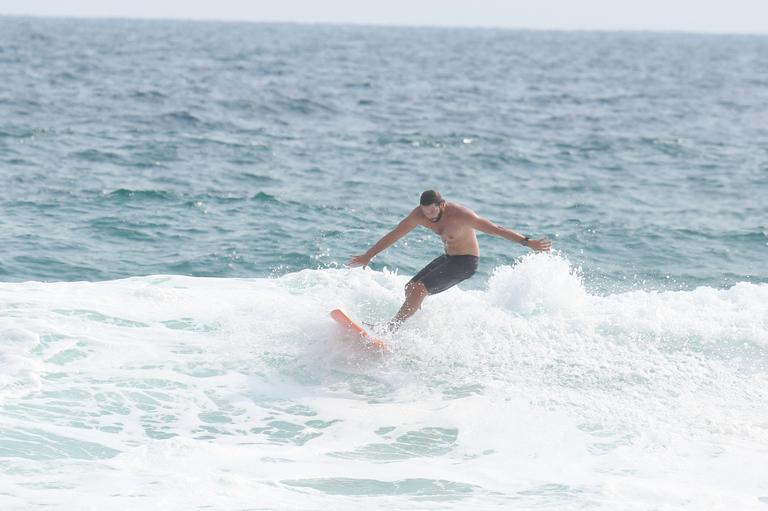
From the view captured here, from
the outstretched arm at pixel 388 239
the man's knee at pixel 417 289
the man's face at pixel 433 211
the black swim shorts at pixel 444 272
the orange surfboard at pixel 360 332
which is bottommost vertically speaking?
the orange surfboard at pixel 360 332

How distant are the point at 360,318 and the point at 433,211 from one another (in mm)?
1844

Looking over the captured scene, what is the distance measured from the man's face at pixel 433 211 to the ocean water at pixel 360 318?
3.84 feet

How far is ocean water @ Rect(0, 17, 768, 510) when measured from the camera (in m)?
7.87

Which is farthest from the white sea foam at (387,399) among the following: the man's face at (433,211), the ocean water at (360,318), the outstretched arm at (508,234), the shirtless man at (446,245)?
the man's face at (433,211)

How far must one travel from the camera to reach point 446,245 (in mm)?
10680

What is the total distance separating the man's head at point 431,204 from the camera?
395 inches

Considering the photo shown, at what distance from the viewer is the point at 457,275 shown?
1068cm

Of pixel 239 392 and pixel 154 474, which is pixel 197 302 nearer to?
pixel 239 392

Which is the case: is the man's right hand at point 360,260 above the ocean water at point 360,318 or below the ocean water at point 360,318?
above

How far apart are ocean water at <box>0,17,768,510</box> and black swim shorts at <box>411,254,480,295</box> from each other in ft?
1.35

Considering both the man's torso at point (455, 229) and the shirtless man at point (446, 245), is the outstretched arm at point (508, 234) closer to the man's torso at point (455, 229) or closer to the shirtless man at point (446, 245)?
the shirtless man at point (446, 245)

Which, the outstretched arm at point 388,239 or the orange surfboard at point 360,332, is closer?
the orange surfboard at point 360,332

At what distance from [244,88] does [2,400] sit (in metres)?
30.8

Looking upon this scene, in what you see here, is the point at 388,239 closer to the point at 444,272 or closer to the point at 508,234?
the point at 444,272
